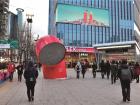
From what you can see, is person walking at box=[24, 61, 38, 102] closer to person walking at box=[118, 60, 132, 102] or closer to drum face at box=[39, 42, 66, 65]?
person walking at box=[118, 60, 132, 102]

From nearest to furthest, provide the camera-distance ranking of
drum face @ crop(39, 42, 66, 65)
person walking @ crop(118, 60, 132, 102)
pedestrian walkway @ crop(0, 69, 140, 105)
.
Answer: pedestrian walkway @ crop(0, 69, 140, 105) < person walking @ crop(118, 60, 132, 102) < drum face @ crop(39, 42, 66, 65)

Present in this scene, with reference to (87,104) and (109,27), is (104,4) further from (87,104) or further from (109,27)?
(87,104)

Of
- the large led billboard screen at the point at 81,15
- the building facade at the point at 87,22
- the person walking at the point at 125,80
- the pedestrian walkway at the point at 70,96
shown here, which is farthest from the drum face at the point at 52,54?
the large led billboard screen at the point at 81,15

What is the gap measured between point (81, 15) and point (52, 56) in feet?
266

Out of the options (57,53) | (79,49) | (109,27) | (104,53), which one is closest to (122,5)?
(109,27)

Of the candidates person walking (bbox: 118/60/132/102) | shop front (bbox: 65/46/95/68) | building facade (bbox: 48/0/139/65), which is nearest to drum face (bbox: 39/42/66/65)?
person walking (bbox: 118/60/132/102)

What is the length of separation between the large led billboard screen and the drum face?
7453cm

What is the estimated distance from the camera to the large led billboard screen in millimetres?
108625

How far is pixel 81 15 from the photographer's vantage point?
373 ft

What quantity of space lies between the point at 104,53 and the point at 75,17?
188 ft

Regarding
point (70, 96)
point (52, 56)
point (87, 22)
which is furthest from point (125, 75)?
point (87, 22)

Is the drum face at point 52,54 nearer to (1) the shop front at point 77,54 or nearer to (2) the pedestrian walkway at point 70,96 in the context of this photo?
(2) the pedestrian walkway at point 70,96

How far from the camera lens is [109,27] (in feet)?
408

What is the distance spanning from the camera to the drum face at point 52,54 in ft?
109
